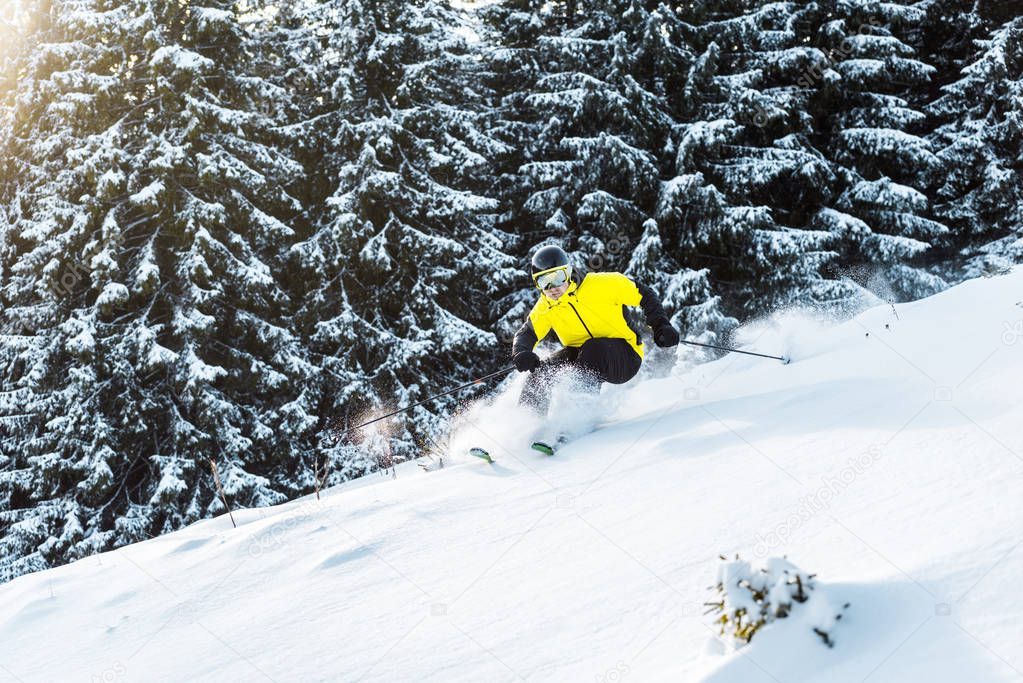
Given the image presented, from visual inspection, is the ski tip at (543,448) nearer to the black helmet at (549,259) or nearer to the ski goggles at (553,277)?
the ski goggles at (553,277)

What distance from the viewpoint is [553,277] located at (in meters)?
6.08

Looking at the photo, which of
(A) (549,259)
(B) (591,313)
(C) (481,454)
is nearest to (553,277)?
(A) (549,259)

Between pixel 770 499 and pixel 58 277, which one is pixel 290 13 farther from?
pixel 770 499

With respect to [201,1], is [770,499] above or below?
below

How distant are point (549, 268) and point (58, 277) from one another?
1058cm

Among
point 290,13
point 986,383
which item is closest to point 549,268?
point 986,383

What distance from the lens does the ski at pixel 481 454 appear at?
5.38 meters

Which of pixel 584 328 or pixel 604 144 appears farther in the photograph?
pixel 604 144

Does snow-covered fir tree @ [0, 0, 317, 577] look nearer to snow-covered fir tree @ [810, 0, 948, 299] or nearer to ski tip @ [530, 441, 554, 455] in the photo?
ski tip @ [530, 441, 554, 455]

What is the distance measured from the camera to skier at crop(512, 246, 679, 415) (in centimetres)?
611

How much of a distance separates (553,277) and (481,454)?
1.58 m

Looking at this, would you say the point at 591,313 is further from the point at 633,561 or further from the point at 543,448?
the point at 633,561

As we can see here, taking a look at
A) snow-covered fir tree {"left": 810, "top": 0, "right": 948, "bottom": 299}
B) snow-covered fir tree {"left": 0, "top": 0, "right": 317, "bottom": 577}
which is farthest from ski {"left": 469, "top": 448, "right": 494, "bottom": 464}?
snow-covered fir tree {"left": 810, "top": 0, "right": 948, "bottom": 299}

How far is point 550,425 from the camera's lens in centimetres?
605
